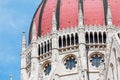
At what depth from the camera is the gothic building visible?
174 feet

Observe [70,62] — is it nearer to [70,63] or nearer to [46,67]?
[70,63]

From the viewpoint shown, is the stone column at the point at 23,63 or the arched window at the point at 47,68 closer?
the arched window at the point at 47,68

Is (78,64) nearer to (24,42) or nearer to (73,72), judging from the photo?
(73,72)

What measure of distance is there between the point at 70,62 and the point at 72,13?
5.90m

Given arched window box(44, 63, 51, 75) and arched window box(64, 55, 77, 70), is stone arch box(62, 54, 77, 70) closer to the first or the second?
arched window box(64, 55, 77, 70)

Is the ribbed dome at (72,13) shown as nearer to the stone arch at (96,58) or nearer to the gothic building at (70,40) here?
the gothic building at (70,40)

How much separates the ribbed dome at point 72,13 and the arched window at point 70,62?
12.3ft

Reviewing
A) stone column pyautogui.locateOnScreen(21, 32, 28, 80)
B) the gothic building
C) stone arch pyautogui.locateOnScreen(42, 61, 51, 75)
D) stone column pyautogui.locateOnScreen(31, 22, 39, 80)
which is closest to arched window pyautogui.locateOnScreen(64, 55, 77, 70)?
the gothic building

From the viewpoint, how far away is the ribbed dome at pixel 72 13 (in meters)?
55.5

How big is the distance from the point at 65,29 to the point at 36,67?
17.8 ft

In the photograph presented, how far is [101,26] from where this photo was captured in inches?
2137

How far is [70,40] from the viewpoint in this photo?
54.3 metres

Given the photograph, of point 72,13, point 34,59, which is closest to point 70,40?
point 72,13

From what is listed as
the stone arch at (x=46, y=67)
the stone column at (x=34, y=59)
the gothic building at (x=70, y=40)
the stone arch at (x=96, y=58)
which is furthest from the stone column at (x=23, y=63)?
the stone arch at (x=96, y=58)
